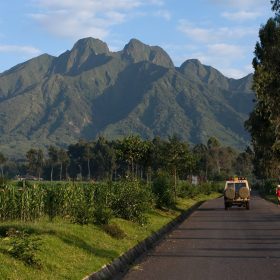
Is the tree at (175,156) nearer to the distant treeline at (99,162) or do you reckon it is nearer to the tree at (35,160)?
the distant treeline at (99,162)

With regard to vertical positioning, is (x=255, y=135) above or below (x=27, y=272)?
above

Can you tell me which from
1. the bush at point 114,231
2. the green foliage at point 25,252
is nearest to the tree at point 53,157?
the bush at point 114,231

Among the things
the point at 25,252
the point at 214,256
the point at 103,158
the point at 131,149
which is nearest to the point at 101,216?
the point at 214,256

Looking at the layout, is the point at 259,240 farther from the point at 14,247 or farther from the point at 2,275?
the point at 2,275

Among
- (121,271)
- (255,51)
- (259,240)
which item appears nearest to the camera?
(121,271)

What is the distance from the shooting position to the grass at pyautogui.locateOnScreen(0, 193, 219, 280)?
9969 millimetres

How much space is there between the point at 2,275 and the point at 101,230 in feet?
28.6

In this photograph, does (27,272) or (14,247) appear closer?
(27,272)

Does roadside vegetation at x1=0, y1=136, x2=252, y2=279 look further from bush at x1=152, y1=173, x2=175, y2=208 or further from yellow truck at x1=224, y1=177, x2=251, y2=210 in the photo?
yellow truck at x1=224, y1=177, x2=251, y2=210

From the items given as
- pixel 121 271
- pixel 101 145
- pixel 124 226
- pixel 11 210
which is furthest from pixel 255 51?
pixel 101 145

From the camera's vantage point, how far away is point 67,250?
1284 cm

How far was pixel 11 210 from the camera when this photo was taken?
17734 millimetres

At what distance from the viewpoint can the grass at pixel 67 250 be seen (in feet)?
32.7

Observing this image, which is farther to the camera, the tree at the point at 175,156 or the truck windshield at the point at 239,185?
the tree at the point at 175,156
